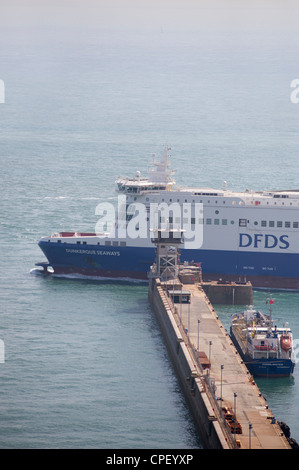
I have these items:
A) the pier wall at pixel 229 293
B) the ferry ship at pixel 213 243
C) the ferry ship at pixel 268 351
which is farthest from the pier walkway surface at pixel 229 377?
the ferry ship at pixel 213 243

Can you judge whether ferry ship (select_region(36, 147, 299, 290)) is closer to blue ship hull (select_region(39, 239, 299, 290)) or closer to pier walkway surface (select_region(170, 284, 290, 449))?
blue ship hull (select_region(39, 239, 299, 290))

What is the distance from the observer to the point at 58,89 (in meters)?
156

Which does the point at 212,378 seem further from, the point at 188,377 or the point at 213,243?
the point at 213,243

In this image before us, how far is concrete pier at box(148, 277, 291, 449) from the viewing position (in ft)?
153

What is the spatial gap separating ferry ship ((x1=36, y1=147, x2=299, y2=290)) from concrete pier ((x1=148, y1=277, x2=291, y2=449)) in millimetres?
7055

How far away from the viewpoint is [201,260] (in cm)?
7450

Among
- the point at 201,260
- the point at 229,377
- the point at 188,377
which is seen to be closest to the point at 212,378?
the point at 229,377

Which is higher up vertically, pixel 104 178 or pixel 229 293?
pixel 104 178

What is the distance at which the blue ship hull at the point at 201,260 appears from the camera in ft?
244

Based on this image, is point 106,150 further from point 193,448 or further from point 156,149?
point 193,448

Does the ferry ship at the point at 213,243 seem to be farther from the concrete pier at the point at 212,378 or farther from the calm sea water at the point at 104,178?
the concrete pier at the point at 212,378

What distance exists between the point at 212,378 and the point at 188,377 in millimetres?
2148

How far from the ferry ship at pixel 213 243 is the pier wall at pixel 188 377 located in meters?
6.16
